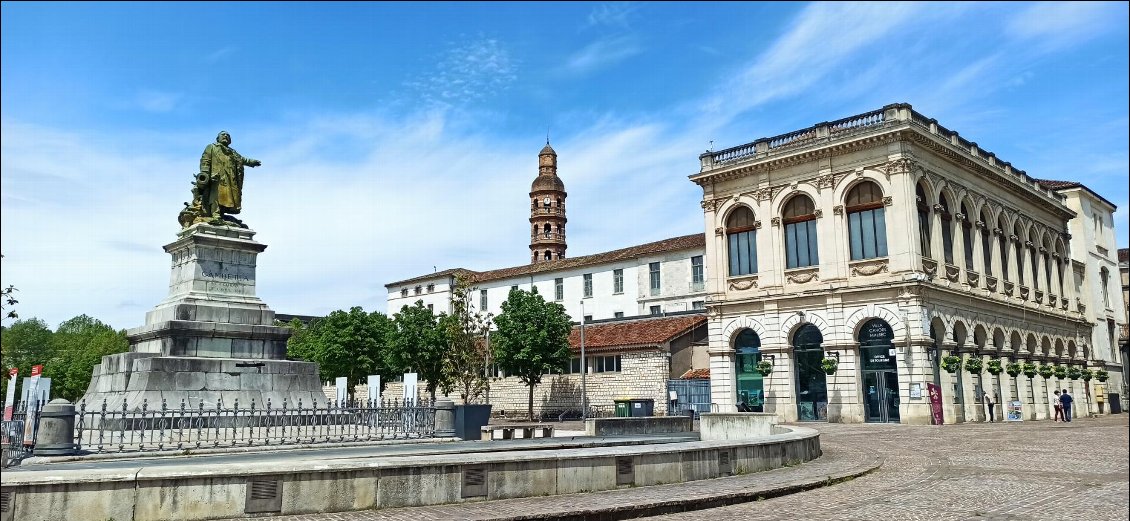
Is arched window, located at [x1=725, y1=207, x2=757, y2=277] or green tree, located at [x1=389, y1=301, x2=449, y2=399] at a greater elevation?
arched window, located at [x1=725, y1=207, x2=757, y2=277]

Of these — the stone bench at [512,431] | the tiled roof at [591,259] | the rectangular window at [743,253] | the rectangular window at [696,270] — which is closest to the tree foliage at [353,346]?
the tiled roof at [591,259]

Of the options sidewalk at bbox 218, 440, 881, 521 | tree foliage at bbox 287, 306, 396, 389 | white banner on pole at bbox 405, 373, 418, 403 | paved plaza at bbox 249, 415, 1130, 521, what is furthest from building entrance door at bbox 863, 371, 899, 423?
tree foliage at bbox 287, 306, 396, 389

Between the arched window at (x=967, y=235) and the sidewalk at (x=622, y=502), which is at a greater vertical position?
the arched window at (x=967, y=235)

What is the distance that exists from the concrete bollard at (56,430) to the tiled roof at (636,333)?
1494 inches

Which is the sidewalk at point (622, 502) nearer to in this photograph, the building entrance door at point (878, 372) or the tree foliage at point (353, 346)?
the building entrance door at point (878, 372)

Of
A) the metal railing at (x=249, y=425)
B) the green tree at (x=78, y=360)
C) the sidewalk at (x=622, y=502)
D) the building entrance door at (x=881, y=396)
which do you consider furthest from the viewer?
the green tree at (x=78, y=360)

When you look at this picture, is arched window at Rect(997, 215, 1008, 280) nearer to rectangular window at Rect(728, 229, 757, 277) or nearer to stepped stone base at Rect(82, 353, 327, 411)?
rectangular window at Rect(728, 229, 757, 277)

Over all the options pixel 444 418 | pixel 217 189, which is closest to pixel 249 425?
pixel 444 418

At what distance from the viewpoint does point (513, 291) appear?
185 ft

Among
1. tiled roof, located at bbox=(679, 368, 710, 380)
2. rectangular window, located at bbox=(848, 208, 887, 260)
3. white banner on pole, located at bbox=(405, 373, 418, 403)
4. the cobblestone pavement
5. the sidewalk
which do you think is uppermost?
rectangular window, located at bbox=(848, 208, 887, 260)

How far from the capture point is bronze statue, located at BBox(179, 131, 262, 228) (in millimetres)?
22375

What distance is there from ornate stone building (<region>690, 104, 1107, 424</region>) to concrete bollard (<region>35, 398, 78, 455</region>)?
32019 mm

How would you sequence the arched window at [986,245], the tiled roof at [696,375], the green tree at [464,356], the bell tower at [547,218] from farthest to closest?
the bell tower at [547,218] < the green tree at [464,356] < the tiled roof at [696,375] < the arched window at [986,245]

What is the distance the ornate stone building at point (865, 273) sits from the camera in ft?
125
